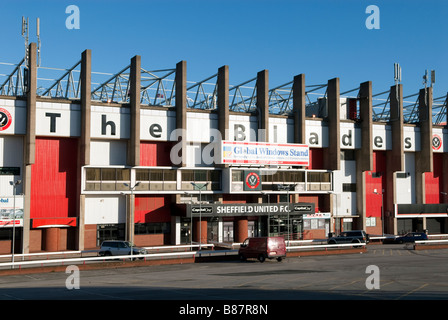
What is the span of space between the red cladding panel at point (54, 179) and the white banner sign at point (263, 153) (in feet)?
58.5

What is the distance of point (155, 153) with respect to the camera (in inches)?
2667

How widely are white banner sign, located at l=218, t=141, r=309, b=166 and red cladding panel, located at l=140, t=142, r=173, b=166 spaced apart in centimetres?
667

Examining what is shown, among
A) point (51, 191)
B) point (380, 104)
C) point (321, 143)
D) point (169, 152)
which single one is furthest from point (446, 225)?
point (51, 191)

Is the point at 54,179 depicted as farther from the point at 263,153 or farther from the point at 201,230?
the point at 263,153

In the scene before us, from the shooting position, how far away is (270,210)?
69250mm

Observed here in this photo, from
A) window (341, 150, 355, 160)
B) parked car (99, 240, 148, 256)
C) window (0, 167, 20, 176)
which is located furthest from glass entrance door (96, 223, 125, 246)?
window (341, 150, 355, 160)

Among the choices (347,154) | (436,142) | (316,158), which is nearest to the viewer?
(316,158)

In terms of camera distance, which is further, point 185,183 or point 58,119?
point 185,183

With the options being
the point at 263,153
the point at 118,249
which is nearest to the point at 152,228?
the point at 118,249

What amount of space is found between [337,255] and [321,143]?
25002 millimetres

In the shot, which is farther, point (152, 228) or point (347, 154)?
point (347, 154)

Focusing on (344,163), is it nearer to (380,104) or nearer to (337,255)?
(380,104)

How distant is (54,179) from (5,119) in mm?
8536
